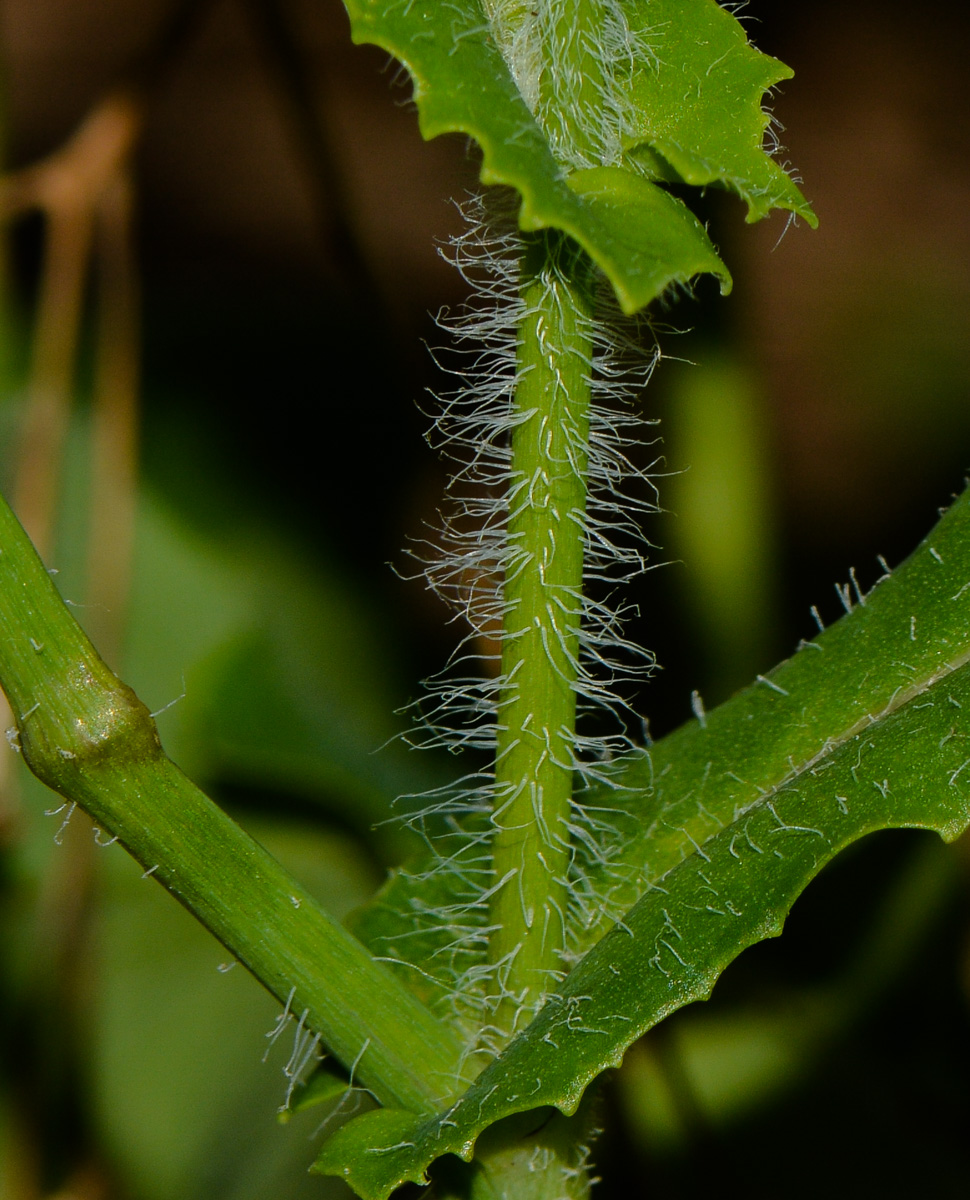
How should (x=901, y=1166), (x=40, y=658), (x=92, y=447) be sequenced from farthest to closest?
(x=92, y=447) < (x=901, y=1166) < (x=40, y=658)

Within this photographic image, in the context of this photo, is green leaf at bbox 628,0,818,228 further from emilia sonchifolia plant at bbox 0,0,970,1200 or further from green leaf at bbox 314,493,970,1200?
green leaf at bbox 314,493,970,1200

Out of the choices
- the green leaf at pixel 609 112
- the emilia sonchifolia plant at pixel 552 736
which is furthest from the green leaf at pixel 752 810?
the green leaf at pixel 609 112

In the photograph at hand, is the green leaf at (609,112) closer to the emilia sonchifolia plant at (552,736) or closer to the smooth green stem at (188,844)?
the emilia sonchifolia plant at (552,736)

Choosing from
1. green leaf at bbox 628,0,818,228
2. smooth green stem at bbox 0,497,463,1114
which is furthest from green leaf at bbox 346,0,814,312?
smooth green stem at bbox 0,497,463,1114

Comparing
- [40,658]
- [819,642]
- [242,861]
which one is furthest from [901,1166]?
[40,658]

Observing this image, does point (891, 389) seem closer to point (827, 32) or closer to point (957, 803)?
point (827, 32)

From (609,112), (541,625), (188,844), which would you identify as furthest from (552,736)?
(609,112)

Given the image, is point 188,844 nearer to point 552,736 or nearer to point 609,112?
point 552,736
